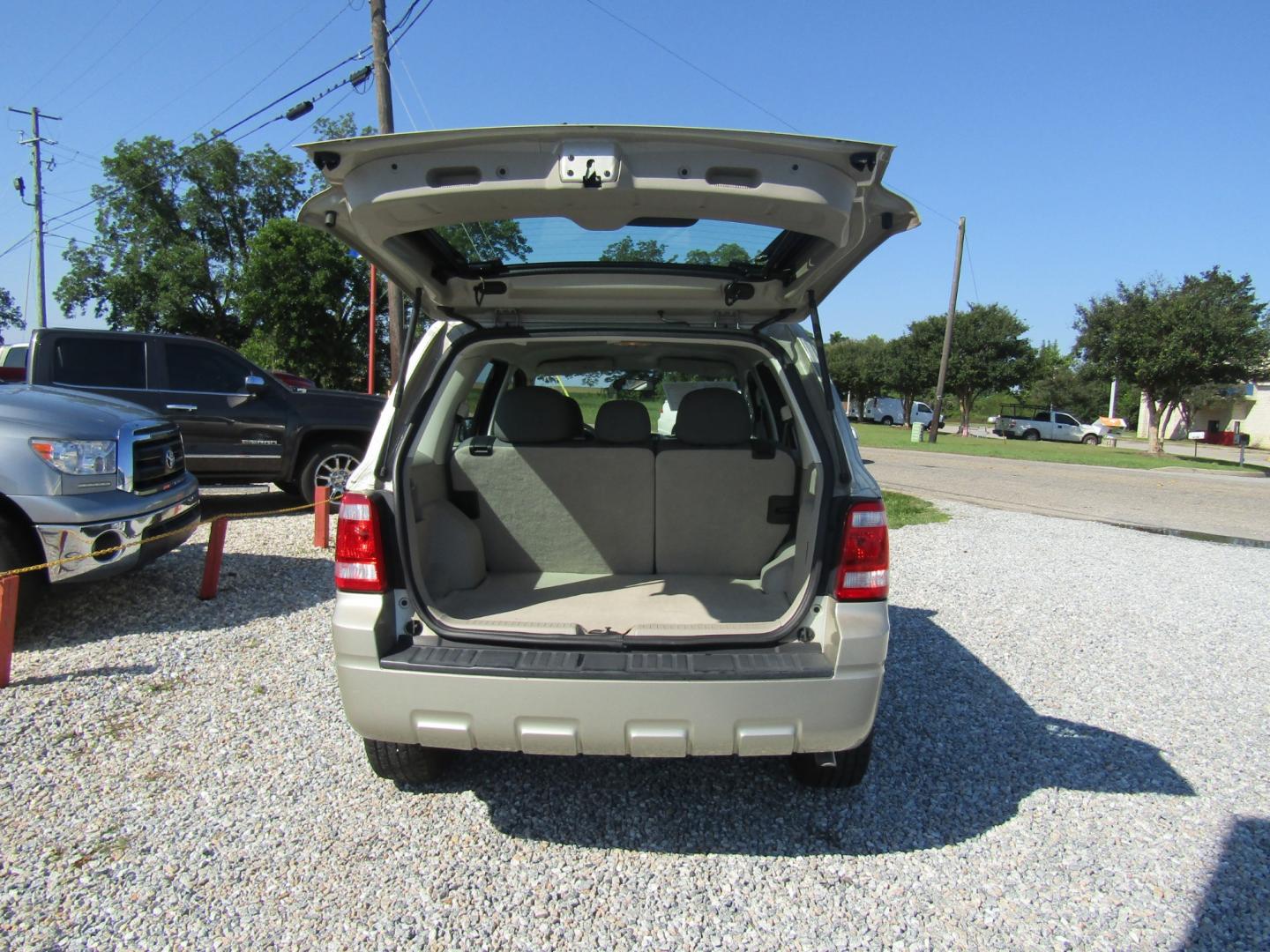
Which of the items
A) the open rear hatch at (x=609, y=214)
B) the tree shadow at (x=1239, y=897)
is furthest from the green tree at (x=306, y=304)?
the tree shadow at (x=1239, y=897)

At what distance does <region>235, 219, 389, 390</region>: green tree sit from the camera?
82.7 feet

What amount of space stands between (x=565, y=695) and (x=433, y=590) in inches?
36.7

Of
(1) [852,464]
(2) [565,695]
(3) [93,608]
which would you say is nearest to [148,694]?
(3) [93,608]

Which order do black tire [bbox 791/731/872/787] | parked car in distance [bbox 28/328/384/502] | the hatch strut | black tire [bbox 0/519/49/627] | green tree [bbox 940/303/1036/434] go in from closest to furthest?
the hatch strut
black tire [bbox 791/731/872/787]
black tire [bbox 0/519/49/627]
parked car in distance [bbox 28/328/384/502]
green tree [bbox 940/303/1036/434]

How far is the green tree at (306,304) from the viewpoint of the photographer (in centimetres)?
2520

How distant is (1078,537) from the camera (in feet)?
27.0

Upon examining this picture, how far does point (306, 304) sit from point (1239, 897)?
27966 millimetres

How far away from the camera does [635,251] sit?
109 inches

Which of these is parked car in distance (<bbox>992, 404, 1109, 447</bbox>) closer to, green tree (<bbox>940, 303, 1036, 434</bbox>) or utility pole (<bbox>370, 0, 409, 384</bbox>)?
green tree (<bbox>940, 303, 1036, 434</bbox>)

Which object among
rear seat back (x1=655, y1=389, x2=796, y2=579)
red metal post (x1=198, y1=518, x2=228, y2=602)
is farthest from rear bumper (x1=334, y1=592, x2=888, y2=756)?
red metal post (x1=198, y1=518, x2=228, y2=602)

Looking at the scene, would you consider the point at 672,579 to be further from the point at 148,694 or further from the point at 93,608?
the point at 93,608

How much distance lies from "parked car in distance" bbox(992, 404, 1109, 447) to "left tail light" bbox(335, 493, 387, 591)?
1725 inches

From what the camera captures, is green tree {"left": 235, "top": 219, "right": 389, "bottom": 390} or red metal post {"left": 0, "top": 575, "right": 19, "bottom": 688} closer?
red metal post {"left": 0, "top": 575, "right": 19, "bottom": 688}

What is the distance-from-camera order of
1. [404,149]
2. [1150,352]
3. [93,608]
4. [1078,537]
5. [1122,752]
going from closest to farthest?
[404,149] < [1122,752] < [93,608] < [1078,537] < [1150,352]
